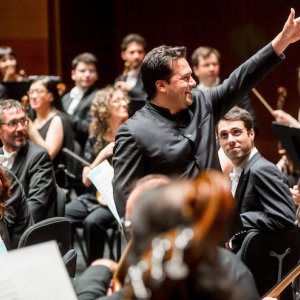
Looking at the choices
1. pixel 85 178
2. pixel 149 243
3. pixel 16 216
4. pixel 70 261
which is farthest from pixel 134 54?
pixel 149 243

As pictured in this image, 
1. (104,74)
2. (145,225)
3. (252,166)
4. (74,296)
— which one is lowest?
(104,74)

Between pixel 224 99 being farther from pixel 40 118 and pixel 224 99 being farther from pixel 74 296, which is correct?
pixel 40 118

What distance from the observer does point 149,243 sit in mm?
1325

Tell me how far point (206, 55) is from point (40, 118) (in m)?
1.38

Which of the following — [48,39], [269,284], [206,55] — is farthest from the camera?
[48,39]

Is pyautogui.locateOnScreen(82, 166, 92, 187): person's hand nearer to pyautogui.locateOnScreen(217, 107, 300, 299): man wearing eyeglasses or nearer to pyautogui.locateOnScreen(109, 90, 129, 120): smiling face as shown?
pyautogui.locateOnScreen(109, 90, 129, 120): smiling face

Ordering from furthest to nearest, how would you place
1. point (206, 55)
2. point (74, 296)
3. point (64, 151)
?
point (206, 55) < point (64, 151) < point (74, 296)

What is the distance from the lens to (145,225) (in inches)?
52.2

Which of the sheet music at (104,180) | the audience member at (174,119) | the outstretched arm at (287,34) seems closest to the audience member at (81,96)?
the sheet music at (104,180)

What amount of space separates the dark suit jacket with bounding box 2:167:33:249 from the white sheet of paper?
1.68 meters

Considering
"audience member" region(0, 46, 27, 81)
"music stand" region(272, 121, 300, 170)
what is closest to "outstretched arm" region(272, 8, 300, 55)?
"music stand" region(272, 121, 300, 170)

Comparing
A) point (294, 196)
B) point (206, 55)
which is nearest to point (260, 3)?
point (206, 55)

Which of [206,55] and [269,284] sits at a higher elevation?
[206,55]

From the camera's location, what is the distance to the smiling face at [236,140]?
136 inches
